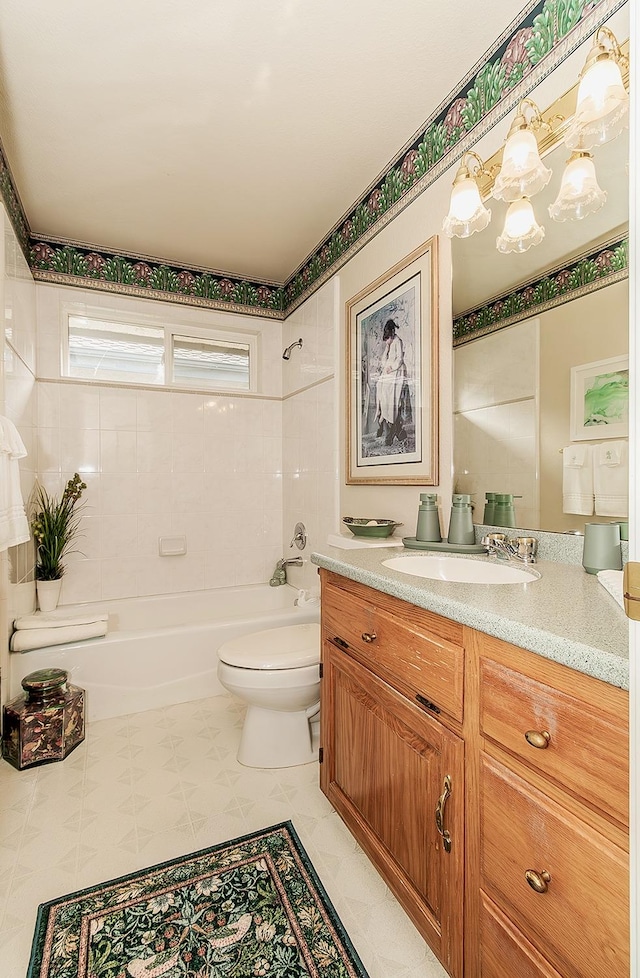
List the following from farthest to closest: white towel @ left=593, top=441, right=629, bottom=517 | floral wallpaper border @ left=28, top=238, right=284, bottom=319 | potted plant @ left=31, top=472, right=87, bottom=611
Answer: floral wallpaper border @ left=28, top=238, right=284, bottom=319 → potted plant @ left=31, top=472, right=87, bottom=611 → white towel @ left=593, top=441, right=629, bottom=517

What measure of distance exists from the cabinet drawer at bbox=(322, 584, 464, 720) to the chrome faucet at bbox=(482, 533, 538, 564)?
44cm

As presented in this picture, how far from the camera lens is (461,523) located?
5.47 feet

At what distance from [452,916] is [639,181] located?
1.31 m

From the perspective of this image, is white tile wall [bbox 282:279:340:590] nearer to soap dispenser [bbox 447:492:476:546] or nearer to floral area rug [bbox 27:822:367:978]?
soap dispenser [bbox 447:492:476:546]

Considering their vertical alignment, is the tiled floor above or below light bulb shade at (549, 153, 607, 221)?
below

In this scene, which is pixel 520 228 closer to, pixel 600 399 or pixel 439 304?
pixel 439 304

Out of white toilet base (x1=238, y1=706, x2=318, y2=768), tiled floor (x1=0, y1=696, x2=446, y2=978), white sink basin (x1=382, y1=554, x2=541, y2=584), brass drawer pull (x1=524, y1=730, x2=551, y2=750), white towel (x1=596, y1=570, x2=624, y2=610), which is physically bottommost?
tiled floor (x1=0, y1=696, x2=446, y2=978)

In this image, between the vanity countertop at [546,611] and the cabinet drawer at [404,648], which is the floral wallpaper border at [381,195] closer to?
the vanity countertop at [546,611]

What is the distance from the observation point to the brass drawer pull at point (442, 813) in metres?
1.02

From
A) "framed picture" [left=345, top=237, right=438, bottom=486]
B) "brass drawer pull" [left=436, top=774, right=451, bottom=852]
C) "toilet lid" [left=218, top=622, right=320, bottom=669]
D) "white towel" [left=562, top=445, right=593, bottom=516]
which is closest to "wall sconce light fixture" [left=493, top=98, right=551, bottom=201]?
"framed picture" [left=345, top=237, right=438, bottom=486]

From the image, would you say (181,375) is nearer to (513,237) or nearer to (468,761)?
(513,237)

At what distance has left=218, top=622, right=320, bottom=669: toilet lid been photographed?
1.86 metres

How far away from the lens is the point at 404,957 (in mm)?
1151

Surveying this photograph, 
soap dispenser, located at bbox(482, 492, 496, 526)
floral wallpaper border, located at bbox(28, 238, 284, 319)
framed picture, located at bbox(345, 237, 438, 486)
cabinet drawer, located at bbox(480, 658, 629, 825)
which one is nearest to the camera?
cabinet drawer, located at bbox(480, 658, 629, 825)
